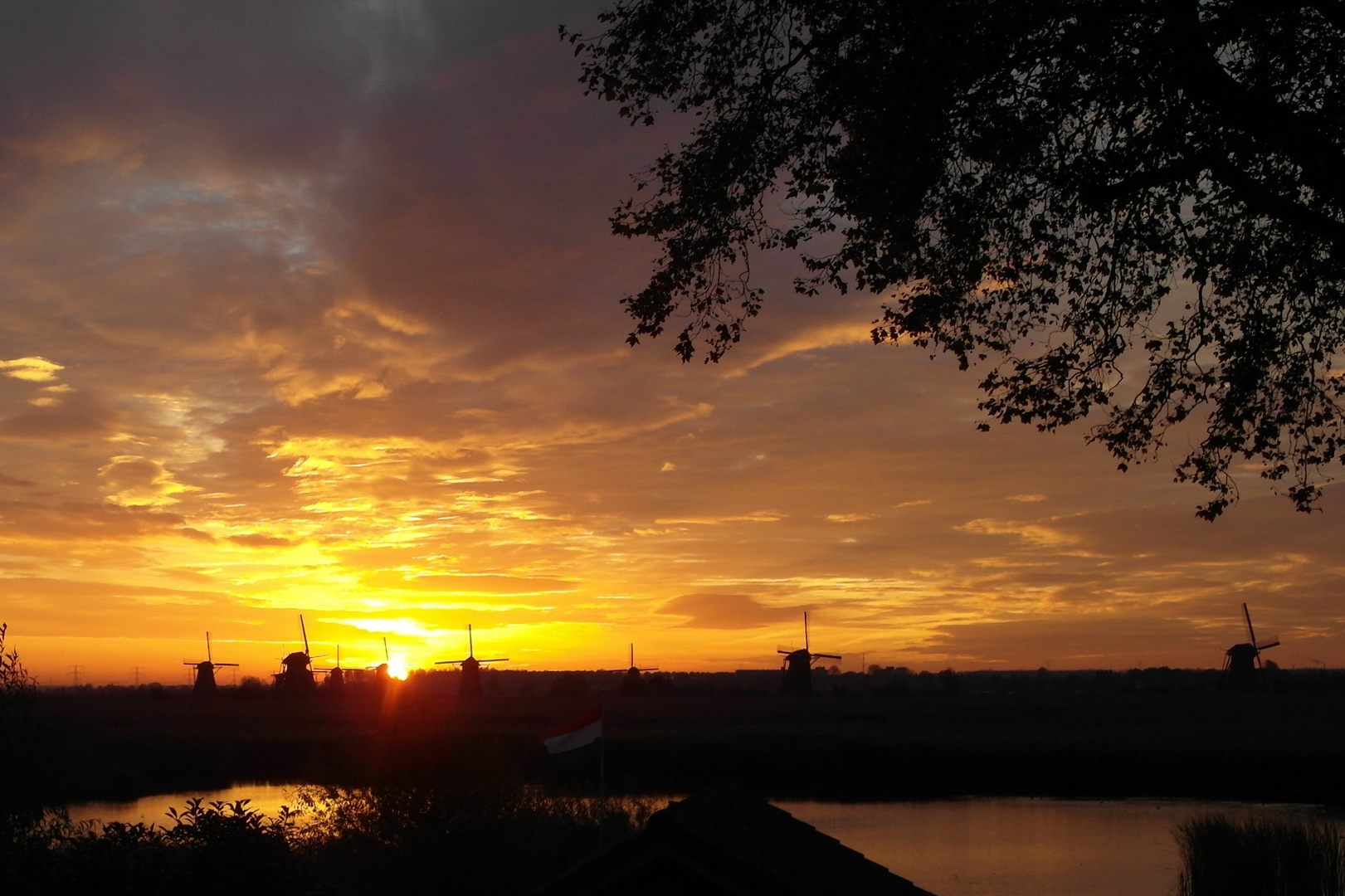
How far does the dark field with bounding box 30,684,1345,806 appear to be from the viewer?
28672mm

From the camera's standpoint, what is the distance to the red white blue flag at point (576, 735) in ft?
66.9

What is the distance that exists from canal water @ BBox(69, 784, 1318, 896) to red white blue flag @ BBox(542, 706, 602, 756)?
565 inches

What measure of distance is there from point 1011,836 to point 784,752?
71.0 ft

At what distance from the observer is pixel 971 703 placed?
353 feet

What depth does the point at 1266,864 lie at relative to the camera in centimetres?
2523

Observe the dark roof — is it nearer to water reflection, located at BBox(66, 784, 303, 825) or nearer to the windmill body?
water reflection, located at BBox(66, 784, 303, 825)

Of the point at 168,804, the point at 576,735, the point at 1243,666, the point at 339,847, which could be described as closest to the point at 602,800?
the point at 576,735

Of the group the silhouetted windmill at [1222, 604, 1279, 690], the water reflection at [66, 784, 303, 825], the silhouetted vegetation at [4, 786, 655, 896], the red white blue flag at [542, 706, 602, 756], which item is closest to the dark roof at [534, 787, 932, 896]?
the silhouetted vegetation at [4, 786, 655, 896]

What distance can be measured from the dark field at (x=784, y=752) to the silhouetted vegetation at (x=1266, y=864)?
1750 centimetres

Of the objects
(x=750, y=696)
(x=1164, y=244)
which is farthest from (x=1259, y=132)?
(x=750, y=696)

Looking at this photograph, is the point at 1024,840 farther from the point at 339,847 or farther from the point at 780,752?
the point at 339,847

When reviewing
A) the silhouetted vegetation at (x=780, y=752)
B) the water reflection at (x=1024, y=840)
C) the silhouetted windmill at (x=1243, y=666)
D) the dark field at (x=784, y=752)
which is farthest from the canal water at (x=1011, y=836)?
the silhouetted windmill at (x=1243, y=666)

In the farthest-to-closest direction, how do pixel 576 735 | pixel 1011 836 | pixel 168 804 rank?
pixel 168 804 < pixel 1011 836 < pixel 576 735

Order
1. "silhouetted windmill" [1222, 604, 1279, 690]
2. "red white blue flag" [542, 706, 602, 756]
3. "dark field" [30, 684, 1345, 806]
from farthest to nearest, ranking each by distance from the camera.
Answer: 1. "silhouetted windmill" [1222, 604, 1279, 690]
2. "dark field" [30, 684, 1345, 806]
3. "red white blue flag" [542, 706, 602, 756]
